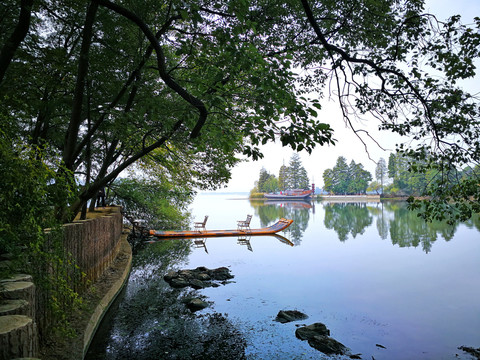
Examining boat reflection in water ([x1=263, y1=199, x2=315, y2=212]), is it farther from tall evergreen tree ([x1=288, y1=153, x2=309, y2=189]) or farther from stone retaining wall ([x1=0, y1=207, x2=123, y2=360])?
stone retaining wall ([x1=0, y1=207, x2=123, y2=360])

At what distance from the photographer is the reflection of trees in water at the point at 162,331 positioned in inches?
231

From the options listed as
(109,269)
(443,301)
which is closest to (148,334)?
(109,269)

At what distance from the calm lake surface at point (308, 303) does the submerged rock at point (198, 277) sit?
0.40 m

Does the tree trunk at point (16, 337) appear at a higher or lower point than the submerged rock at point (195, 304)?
higher

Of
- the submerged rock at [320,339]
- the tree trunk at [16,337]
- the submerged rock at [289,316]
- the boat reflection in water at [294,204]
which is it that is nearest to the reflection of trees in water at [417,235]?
the submerged rock at [289,316]

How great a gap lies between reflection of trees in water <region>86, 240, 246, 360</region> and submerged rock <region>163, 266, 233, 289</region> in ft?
1.43

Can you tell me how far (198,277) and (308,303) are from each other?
3881 millimetres

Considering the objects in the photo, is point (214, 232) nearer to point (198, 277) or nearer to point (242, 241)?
point (242, 241)

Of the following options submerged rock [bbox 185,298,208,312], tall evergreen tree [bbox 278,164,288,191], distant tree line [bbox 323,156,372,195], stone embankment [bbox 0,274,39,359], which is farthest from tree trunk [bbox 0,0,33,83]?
tall evergreen tree [bbox 278,164,288,191]

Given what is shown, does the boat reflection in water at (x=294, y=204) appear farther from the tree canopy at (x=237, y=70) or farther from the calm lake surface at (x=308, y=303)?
the tree canopy at (x=237, y=70)

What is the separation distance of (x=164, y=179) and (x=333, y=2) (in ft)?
46.8

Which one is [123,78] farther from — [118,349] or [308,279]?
Result: [308,279]

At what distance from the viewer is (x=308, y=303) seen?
9820 mm

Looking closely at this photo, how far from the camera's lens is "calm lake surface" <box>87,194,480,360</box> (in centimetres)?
646
